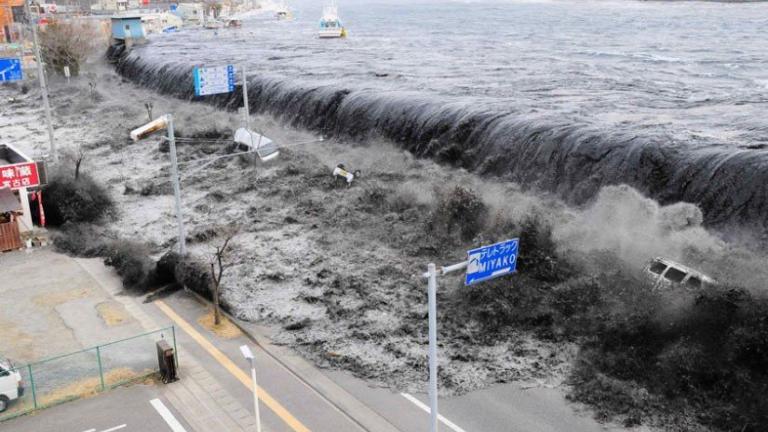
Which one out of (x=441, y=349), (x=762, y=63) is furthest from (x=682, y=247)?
(x=762, y=63)

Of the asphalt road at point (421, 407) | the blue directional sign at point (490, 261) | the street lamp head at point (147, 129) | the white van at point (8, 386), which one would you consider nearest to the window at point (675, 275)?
the asphalt road at point (421, 407)

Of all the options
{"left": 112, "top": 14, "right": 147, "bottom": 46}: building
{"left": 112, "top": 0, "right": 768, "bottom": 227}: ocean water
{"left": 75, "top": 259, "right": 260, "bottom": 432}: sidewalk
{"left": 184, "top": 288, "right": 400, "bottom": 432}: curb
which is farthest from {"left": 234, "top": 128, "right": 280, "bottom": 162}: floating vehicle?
{"left": 112, "top": 14, "right": 147, "bottom": 46}: building

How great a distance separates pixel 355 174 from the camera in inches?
1592

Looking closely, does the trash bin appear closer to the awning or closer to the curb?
the curb

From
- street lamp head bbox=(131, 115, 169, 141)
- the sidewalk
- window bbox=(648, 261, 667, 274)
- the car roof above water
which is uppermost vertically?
the car roof above water

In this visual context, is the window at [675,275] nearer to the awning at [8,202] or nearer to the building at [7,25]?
the awning at [8,202]

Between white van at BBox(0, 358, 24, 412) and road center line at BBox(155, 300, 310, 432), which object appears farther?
road center line at BBox(155, 300, 310, 432)

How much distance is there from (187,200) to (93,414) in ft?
73.5

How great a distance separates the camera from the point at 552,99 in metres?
47.5

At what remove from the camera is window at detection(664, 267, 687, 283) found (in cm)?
2311

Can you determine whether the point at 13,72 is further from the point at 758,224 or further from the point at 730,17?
the point at 730,17

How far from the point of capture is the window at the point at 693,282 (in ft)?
74.1

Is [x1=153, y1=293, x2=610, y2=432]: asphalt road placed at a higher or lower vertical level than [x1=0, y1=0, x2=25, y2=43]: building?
lower

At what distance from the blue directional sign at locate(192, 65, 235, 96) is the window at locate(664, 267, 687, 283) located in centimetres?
2183
